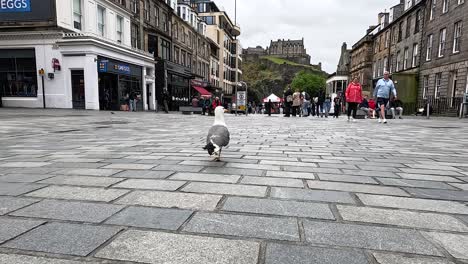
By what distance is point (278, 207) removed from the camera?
7.97ft

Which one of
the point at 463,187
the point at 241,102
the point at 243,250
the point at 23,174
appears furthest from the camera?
the point at 241,102

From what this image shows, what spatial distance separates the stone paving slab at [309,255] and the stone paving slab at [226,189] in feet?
3.36

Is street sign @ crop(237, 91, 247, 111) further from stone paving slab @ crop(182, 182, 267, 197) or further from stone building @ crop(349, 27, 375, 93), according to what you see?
stone paving slab @ crop(182, 182, 267, 197)

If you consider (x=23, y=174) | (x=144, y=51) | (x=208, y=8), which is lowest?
(x=23, y=174)

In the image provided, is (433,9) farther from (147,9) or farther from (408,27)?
(147,9)

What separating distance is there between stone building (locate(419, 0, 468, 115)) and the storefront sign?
29073 mm

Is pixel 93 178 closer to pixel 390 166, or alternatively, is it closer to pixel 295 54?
pixel 390 166

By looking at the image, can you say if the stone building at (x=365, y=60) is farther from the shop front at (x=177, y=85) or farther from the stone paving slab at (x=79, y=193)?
the stone paving slab at (x=79, y=193)

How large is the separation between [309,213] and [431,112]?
26.5 metres

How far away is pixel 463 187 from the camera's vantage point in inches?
125

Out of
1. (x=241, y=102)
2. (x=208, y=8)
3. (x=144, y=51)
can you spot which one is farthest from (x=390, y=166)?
(x=208, y=8)

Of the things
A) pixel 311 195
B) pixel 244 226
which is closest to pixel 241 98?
pixel 311 195

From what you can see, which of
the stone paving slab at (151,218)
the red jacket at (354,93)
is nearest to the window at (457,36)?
the red jacket at (354,93)

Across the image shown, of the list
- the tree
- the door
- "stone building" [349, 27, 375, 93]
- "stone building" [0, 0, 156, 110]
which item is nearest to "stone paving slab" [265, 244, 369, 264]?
"stone building" [0, 0, 156, 110]
